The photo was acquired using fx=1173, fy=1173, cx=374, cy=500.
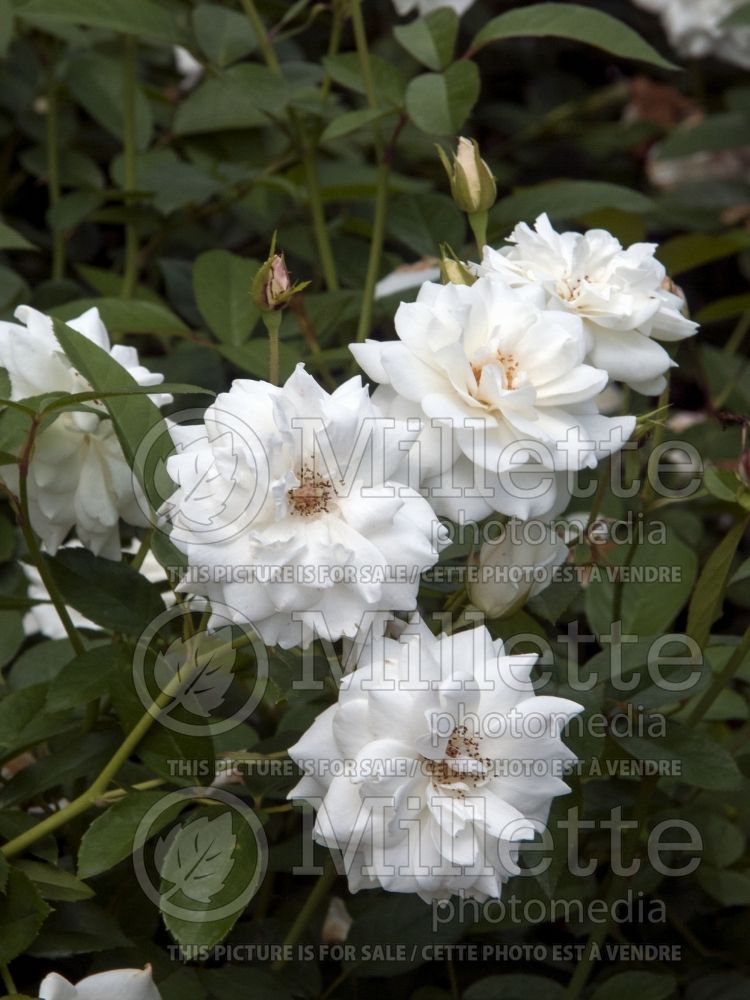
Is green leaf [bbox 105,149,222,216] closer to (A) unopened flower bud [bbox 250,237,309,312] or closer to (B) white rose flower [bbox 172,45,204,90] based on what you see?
(B) white rose flower [bbox 172,45,204,90]

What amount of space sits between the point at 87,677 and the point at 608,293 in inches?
15.6

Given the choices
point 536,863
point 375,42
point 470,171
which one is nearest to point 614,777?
point 536,863

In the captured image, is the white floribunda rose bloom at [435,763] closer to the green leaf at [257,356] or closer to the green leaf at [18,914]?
the green leaf at [18,914]

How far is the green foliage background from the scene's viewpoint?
0.75 m

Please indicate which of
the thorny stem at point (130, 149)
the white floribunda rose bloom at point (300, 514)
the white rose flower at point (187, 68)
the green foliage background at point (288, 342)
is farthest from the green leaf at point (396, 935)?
the white rose flower at point (187, 68)

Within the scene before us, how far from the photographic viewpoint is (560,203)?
43.8 inches

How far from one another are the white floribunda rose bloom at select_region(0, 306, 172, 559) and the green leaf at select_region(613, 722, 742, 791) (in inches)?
14.0

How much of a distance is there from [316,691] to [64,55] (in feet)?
3.43

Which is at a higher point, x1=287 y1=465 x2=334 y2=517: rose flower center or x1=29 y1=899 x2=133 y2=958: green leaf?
x1=287 y1=465 x2=334 y2=517: rose flower center

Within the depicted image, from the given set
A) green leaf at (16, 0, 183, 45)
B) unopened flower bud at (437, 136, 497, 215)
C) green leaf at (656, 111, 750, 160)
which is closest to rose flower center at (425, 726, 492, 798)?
unopened flower bud at (437, 136, 497, 215)

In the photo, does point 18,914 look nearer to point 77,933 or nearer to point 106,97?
point 77,933

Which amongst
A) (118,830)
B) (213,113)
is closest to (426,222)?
(213,113)

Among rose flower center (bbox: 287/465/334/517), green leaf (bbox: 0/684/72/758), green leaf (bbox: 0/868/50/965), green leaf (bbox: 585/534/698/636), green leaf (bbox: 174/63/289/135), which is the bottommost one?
green leaf (bbox: 0/868/50/965)

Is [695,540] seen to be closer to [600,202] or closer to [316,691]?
[600,202]
